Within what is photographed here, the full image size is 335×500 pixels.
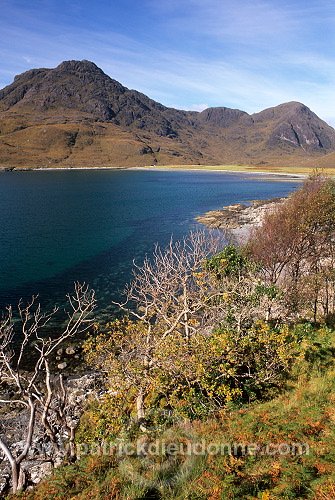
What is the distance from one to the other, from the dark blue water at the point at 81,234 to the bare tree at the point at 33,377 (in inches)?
244

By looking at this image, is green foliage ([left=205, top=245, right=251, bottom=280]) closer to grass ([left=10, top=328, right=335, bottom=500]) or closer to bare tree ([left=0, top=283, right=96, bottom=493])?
bare tree ([left=0, top=283, right=96, bottom=493])

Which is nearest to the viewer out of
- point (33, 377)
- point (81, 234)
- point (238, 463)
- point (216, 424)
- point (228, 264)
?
point (238, 463)

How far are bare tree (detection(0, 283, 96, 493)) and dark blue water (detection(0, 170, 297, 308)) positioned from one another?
621cm

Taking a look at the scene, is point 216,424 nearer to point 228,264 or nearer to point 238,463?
point 238,463

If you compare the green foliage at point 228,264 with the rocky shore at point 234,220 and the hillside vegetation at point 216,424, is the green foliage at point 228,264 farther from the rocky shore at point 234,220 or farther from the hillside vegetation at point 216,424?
the rocky shore at point 234,220

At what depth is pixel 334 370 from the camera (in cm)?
1394

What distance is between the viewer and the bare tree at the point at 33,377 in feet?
37.3

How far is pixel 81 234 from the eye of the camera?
7069 cm

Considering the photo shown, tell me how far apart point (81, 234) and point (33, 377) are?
61.5 meters

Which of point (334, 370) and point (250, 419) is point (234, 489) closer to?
point (250, 419)

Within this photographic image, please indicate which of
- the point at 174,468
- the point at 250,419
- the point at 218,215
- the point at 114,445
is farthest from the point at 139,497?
the point at 218,215

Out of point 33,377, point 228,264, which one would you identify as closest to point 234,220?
point 228,264

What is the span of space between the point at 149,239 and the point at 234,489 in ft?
188

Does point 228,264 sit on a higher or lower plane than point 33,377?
higher
